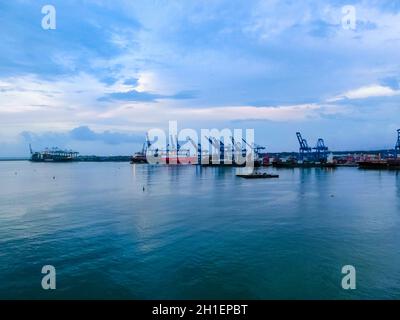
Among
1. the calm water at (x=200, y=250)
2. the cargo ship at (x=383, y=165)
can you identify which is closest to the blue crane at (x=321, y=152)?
the cargo ship at (x=383, y=165)

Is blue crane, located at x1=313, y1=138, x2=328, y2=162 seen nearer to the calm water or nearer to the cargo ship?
the cargo ship

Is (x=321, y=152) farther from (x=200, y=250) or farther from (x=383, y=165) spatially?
(x=200, y=250)

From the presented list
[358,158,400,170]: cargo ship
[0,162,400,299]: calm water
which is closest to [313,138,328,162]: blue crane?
[358,158,400,170]: cargo ship

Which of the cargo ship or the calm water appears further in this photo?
the cargo ship

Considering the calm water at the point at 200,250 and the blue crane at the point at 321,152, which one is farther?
the blue crane at the point at 321,152

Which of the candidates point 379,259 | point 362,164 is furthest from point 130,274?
point 362,164

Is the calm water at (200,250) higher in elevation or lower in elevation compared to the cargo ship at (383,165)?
lower

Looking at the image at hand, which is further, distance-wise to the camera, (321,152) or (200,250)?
(321,152)

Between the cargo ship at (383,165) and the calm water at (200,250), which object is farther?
the cargo ship at (383,165)

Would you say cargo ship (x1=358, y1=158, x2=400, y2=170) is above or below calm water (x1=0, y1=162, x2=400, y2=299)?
above

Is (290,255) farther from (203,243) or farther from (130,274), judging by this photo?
(130,274)

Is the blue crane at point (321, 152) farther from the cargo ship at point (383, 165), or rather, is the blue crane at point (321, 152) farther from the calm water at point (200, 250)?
the calm water at point (200, 250)

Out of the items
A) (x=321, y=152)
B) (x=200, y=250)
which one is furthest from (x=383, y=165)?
(x=200, y=250)
